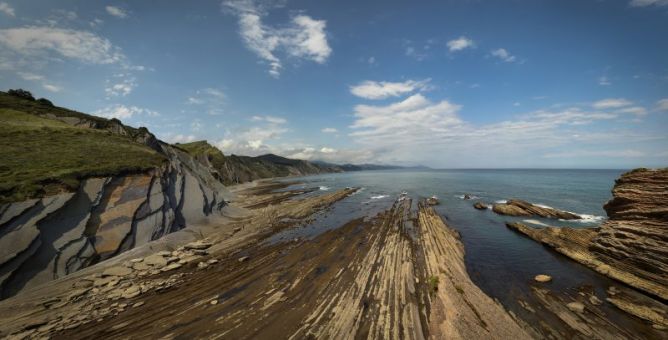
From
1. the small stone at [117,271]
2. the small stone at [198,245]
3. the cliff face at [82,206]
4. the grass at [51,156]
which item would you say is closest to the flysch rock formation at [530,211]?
the small stone at [198,245]

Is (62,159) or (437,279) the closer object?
(437,279)

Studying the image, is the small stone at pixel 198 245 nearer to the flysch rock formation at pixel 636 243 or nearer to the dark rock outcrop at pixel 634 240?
the flysch rock formation at pixel 636 243

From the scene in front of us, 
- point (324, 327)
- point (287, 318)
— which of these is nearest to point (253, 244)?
point (287, 318)

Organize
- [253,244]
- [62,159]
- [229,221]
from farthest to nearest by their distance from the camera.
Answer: [229,221] < [253,244] < [62,159]

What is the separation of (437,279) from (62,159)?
39.6 m

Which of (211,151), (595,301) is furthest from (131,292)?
(211,151)

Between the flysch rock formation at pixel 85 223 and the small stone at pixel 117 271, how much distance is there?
254 centimetres

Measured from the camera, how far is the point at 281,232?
33875mm

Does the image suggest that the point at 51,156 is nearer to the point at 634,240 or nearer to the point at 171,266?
the point at 171,266

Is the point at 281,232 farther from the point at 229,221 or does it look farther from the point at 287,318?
the point at 287,318

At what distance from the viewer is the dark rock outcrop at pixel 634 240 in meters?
19.0

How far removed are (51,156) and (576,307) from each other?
4946cm

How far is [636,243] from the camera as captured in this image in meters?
20.6

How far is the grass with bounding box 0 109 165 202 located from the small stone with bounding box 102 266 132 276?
28.1ft
